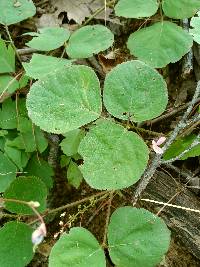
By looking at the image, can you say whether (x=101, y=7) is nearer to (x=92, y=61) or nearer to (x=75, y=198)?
(x=92, y=61)

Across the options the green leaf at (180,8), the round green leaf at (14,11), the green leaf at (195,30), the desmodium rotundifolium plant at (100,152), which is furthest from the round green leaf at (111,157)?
the round green leaf at (14,11)

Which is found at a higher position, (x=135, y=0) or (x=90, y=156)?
(x=135, y=0)

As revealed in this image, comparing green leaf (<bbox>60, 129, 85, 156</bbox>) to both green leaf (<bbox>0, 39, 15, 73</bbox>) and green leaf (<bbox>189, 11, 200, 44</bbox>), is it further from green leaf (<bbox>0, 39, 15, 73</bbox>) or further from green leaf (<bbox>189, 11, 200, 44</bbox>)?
green leaf (<bbox>189, 11, 200, 44</bbox>)

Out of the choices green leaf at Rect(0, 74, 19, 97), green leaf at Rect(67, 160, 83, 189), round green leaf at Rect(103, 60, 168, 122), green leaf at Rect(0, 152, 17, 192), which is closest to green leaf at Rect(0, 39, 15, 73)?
green leaf at Rect(0, 74, 19, 97)

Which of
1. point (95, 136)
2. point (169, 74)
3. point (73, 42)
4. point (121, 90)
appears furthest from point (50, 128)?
point (169, 74)

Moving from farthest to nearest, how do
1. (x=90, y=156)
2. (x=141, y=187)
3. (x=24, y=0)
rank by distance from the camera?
(x=24, y=0) → (x=141, y=187) → (x=90, y=156)

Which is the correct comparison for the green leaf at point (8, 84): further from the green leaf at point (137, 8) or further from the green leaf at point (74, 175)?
the green leaf at point (137, 8)
